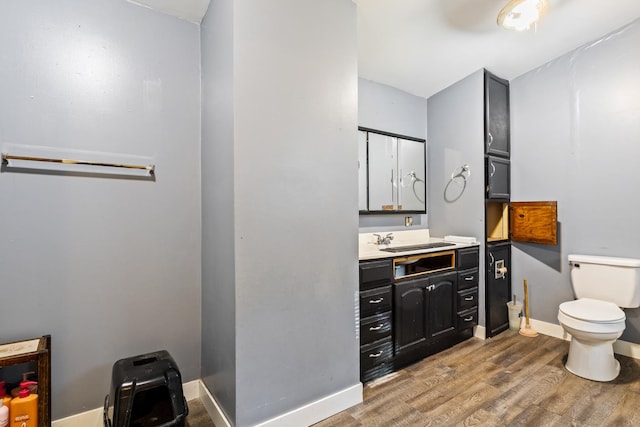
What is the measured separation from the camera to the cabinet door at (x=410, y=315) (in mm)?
2111

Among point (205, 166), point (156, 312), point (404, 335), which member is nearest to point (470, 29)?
point (205, 166)

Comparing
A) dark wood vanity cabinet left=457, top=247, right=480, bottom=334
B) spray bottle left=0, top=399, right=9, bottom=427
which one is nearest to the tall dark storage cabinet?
dark wood vanity cabinet left=457, top=247, right=480, bottom=334

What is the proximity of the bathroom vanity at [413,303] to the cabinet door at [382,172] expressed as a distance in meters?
0.60

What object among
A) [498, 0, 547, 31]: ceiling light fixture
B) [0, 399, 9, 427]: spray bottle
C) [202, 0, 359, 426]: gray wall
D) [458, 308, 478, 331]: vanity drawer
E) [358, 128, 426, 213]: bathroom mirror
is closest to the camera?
[0, 399, 9, 427]: spray bottle

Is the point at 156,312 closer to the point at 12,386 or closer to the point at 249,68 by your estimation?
the point at 12,386

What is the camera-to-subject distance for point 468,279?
2633 mm

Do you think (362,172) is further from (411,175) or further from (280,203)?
(280,203)

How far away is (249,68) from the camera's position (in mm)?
1448

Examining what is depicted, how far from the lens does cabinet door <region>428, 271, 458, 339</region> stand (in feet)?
7.64

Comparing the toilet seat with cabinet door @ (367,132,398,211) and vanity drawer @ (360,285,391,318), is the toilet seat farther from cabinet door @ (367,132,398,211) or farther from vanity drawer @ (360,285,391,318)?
cabinet door @ (367,132,398,211)

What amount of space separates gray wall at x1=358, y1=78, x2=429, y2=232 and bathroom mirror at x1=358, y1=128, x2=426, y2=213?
8 centimetres

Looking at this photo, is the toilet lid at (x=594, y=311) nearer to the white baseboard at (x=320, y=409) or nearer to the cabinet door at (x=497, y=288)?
the cabinet door at (x=497, y=288)

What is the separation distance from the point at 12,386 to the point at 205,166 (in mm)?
1455

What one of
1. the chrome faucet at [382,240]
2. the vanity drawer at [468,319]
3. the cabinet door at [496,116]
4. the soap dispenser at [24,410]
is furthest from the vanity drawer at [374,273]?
the soap dispenser at [24,410]
